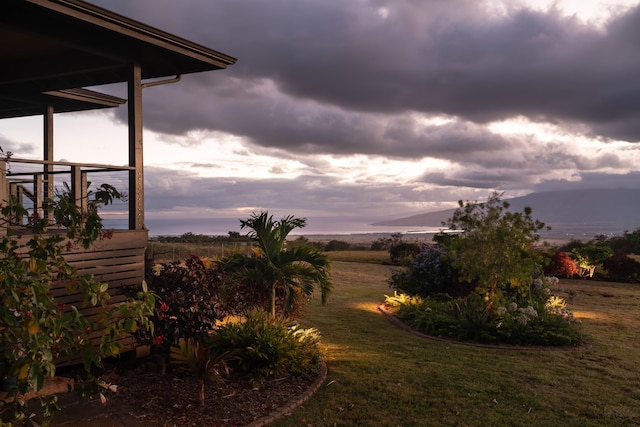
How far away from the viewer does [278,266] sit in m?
8.49

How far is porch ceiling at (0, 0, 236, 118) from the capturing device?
22.3 ft

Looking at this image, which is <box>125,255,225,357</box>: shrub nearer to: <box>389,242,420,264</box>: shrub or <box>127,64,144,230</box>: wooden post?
<box>127,64,144,230</box>: wooden post

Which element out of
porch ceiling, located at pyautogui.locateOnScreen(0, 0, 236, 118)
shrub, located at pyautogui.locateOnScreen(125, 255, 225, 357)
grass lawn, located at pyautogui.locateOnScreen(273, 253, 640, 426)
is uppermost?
porch ceiling, located at pyautogui.locateOnScreen(0, 0, 236, 118)

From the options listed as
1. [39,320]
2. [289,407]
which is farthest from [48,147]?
[39,320]

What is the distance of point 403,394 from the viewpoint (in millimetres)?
6590

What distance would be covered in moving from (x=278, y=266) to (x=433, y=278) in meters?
6.12

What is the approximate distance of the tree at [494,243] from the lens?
1032 centimetres

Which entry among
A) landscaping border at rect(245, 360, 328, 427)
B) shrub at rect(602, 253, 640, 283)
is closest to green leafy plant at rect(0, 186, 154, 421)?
landscaping border at rect(245, 360, 328, 427)

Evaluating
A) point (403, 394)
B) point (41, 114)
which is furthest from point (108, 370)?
point (41, 114)

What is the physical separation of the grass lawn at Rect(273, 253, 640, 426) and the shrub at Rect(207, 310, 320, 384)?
576 millimetres

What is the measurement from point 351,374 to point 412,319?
15.2 feet

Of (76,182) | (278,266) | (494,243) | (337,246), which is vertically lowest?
(337,246)

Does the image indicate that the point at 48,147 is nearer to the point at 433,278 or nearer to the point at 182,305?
the point at 182,305

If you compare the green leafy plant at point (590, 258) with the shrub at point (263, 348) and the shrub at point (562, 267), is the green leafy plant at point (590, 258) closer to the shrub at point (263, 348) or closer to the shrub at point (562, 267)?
the shrub at point (562, 267)
